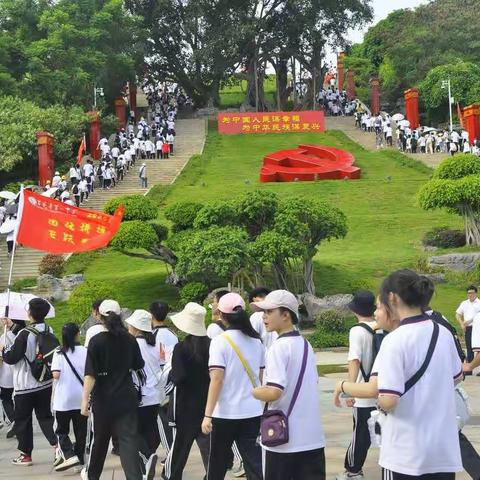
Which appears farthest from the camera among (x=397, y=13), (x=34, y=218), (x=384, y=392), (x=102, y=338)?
(x=397, y=13)

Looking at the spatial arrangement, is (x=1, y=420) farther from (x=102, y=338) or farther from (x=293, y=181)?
(x=293, y=181)

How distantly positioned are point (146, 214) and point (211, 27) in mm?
30473

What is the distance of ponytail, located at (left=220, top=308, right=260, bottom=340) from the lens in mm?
5902

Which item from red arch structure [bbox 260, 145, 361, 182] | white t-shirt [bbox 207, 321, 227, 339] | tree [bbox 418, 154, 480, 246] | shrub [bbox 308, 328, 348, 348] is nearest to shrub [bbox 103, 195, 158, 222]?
shrub [bbox 308, 328, 348, 348]

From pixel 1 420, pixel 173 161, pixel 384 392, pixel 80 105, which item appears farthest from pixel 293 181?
pixel 384 392

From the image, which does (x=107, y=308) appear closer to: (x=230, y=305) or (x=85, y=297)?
(x=230, y=305)

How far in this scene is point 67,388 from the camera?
302 inches

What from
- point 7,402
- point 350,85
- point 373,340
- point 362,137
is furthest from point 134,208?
point 350,85

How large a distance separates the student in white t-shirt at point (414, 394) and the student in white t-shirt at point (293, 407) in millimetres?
805

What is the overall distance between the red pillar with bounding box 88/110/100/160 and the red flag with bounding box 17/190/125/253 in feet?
89.0

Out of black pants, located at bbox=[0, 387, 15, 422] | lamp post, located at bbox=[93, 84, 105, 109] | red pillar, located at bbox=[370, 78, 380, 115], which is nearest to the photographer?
black pants, located at bbox=[0, 387, 15, 422]

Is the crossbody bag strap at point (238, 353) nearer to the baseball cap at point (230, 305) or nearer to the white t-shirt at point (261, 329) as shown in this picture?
the baseball cap at point (230, 305)

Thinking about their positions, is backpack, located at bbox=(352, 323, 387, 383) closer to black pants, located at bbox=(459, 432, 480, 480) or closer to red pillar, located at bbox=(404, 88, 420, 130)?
black pants, located at bbox=(459, 432, 480, 480)

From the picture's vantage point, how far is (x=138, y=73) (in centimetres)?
4962
